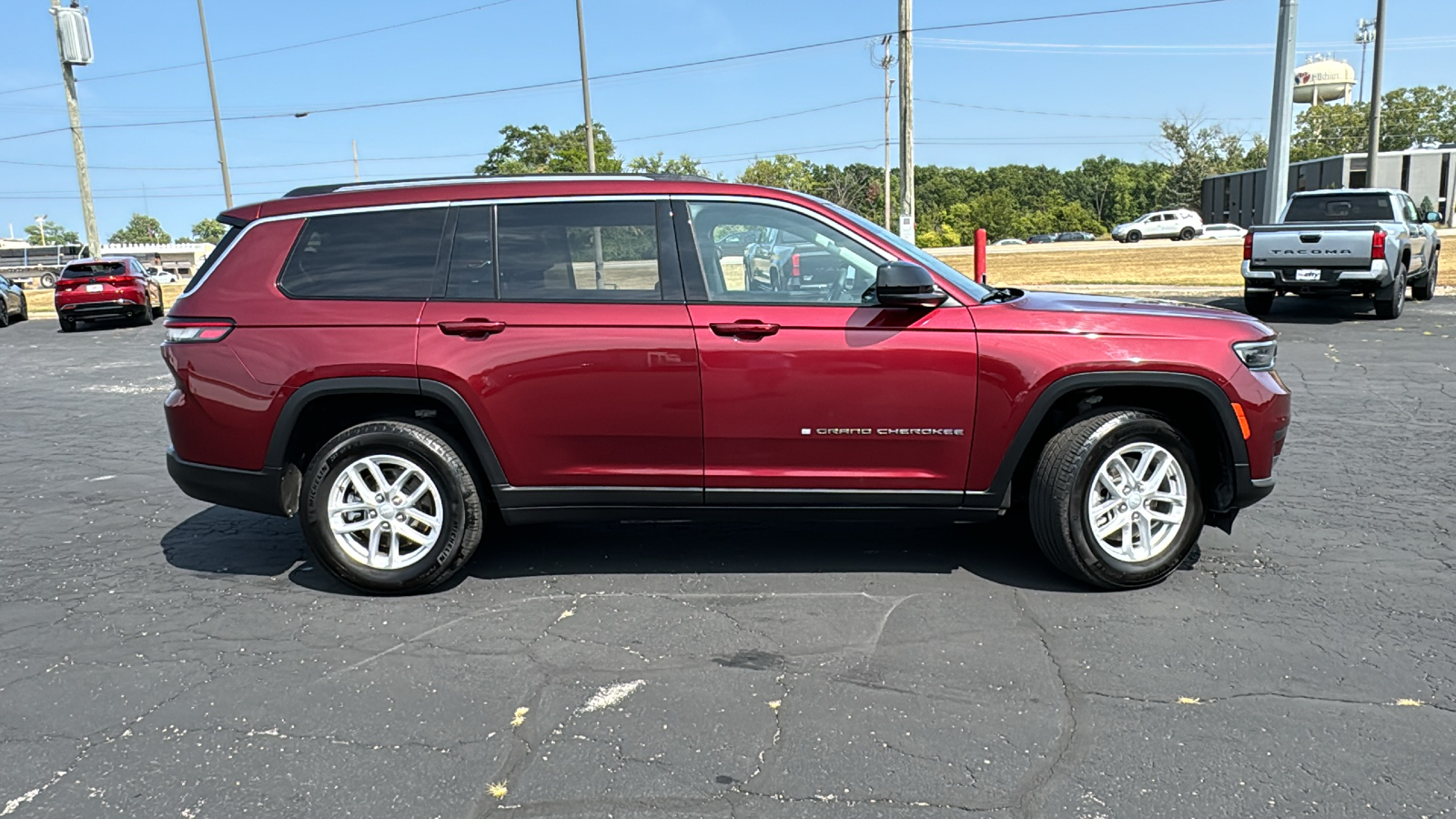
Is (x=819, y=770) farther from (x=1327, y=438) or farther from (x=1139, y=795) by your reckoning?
(x=1327, y=438)

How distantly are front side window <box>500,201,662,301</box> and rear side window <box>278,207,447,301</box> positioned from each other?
0.19 meters

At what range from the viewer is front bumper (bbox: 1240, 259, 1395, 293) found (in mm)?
13672

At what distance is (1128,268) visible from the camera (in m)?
29.1

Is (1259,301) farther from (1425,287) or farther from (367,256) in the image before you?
(367,256)

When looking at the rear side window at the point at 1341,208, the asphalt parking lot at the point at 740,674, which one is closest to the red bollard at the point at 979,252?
the rear side window at the point at 1341,208

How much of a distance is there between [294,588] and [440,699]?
158 centimetres

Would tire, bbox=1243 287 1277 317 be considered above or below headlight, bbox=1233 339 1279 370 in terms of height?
below

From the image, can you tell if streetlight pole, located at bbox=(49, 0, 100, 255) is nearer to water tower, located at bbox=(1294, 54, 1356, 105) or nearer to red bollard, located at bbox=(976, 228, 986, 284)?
red bollard, located at bbox=(976, 228, 986, 284)

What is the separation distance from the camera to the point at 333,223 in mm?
4605

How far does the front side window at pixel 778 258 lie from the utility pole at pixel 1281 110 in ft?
52.0

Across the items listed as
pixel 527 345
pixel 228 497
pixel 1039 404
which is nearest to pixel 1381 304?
pixel 1039 404

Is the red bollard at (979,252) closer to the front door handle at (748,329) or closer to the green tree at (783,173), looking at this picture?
the front door handle at (748,329)

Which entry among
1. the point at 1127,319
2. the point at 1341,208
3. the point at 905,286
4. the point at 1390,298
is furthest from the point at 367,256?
the point at 1341,208

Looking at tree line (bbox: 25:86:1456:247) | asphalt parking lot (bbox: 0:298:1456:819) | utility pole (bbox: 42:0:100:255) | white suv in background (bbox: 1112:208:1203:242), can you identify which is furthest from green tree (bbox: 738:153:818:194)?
asphalt parking lot (bbox: 0:298:1456:819)
